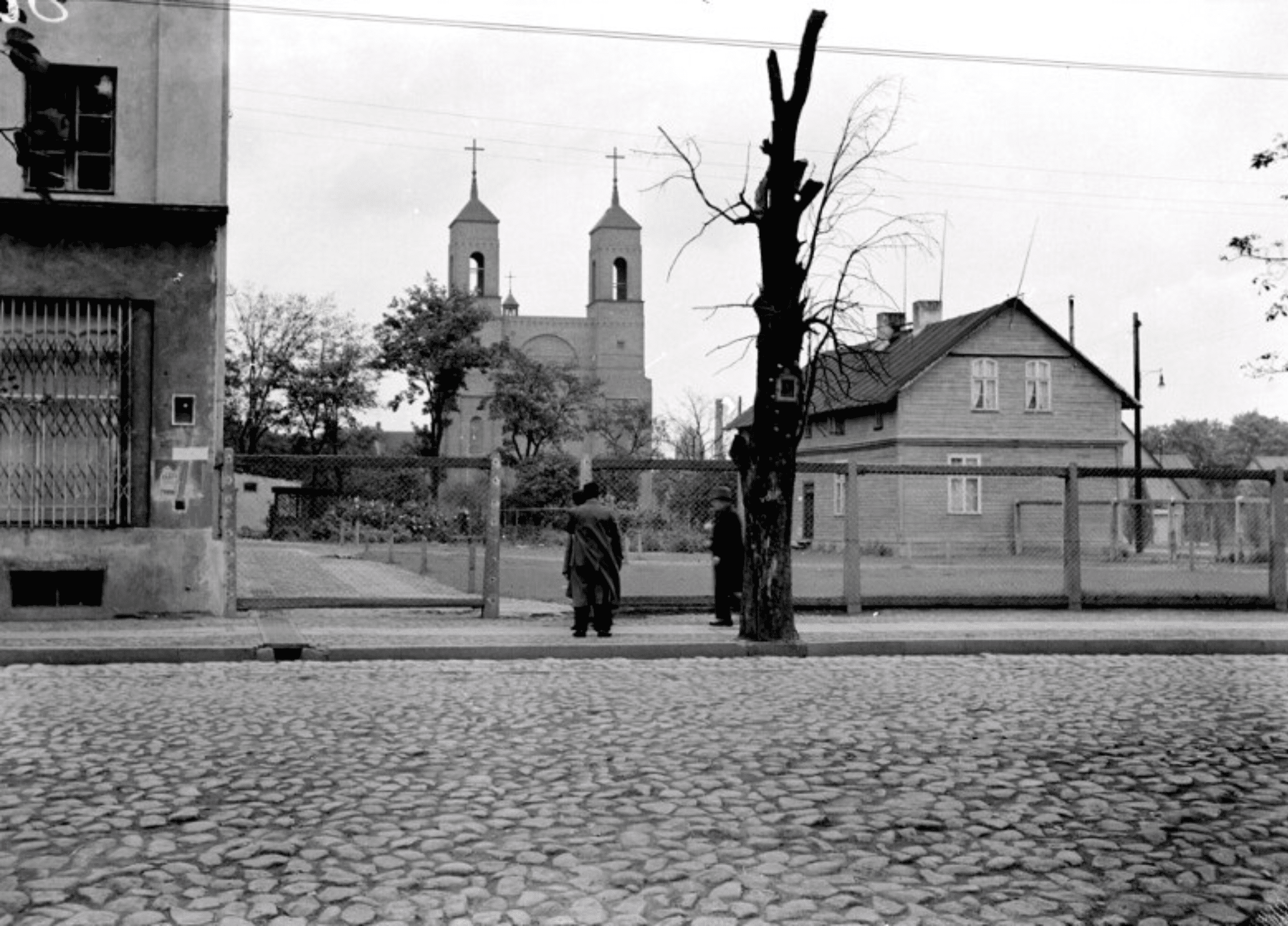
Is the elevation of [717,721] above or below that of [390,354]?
below

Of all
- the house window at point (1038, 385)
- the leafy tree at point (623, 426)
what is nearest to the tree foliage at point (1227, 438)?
the leafy tree at point (623, 426)

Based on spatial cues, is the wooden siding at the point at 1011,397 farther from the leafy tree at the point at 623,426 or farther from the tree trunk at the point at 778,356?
the tree trunk at the point at 778,356

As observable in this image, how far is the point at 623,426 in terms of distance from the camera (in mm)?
76125

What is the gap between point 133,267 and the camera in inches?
611

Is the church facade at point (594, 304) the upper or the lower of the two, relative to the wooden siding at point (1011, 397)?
upper

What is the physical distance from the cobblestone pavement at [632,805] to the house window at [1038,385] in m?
38.7

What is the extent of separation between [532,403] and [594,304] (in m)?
32.8

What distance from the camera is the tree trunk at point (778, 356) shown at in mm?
13711

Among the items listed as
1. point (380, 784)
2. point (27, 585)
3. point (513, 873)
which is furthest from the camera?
point (27, 585)

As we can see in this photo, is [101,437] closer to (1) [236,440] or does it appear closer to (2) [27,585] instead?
(2) [27,585]

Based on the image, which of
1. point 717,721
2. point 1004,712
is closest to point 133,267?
point 717,721

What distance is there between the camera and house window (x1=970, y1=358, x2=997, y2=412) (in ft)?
156

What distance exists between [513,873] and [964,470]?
12.8 meters

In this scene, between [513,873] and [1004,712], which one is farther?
[1004,712]
